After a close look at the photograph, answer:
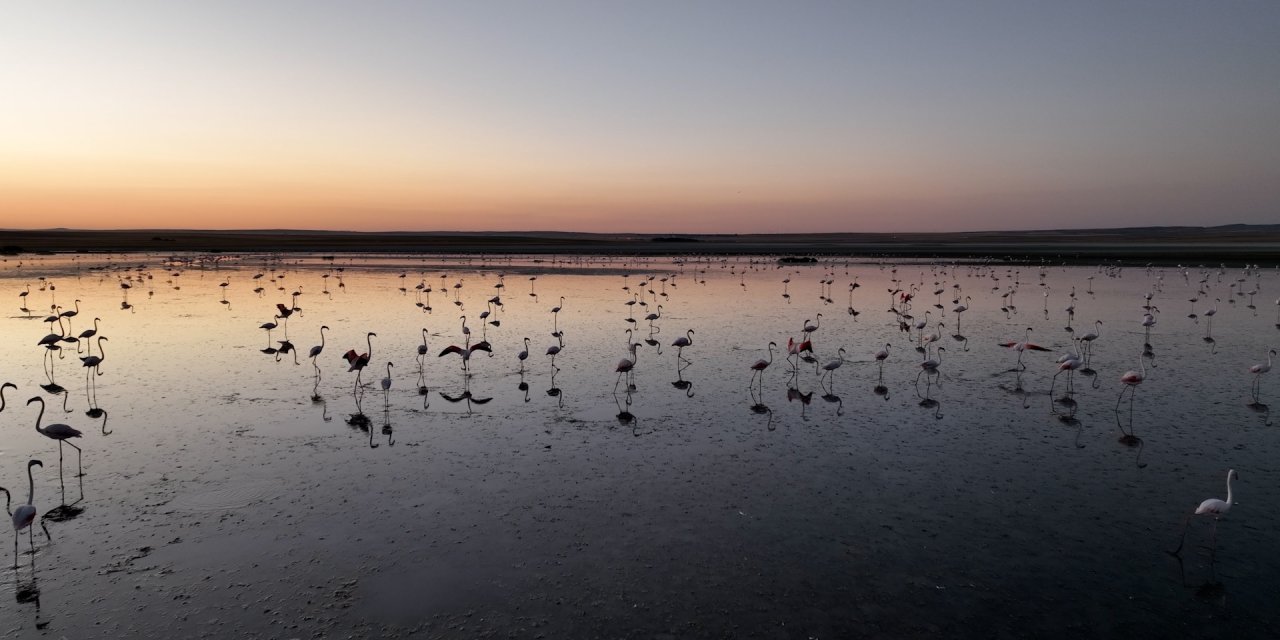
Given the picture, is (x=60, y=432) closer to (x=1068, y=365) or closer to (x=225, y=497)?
(x=225, y=497)

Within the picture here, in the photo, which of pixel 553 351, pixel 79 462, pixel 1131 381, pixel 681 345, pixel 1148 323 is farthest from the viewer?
pixel 1148 323

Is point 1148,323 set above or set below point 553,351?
above

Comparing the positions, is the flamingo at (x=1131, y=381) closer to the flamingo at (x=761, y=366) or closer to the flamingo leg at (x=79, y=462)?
the flamingo at (x=761, y=366)

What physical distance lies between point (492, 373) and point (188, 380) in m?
4.97

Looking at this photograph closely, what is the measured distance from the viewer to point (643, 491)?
702 centimetres

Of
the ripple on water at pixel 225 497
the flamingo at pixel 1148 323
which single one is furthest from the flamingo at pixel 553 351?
the flamingo at pixel 1148 323

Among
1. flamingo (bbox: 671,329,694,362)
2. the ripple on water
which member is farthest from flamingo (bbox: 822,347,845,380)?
the ripple on water

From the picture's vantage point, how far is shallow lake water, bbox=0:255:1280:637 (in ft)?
16.2

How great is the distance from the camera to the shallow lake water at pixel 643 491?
16.2ft

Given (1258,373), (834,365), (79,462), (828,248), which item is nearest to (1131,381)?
(1258,373)

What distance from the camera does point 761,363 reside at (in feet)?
36.3

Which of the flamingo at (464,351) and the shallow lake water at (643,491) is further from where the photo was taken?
the flamingo at (464,351)

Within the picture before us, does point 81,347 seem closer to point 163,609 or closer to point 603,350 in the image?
point 603,350

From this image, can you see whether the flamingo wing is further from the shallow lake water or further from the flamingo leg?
the shallow lake water
